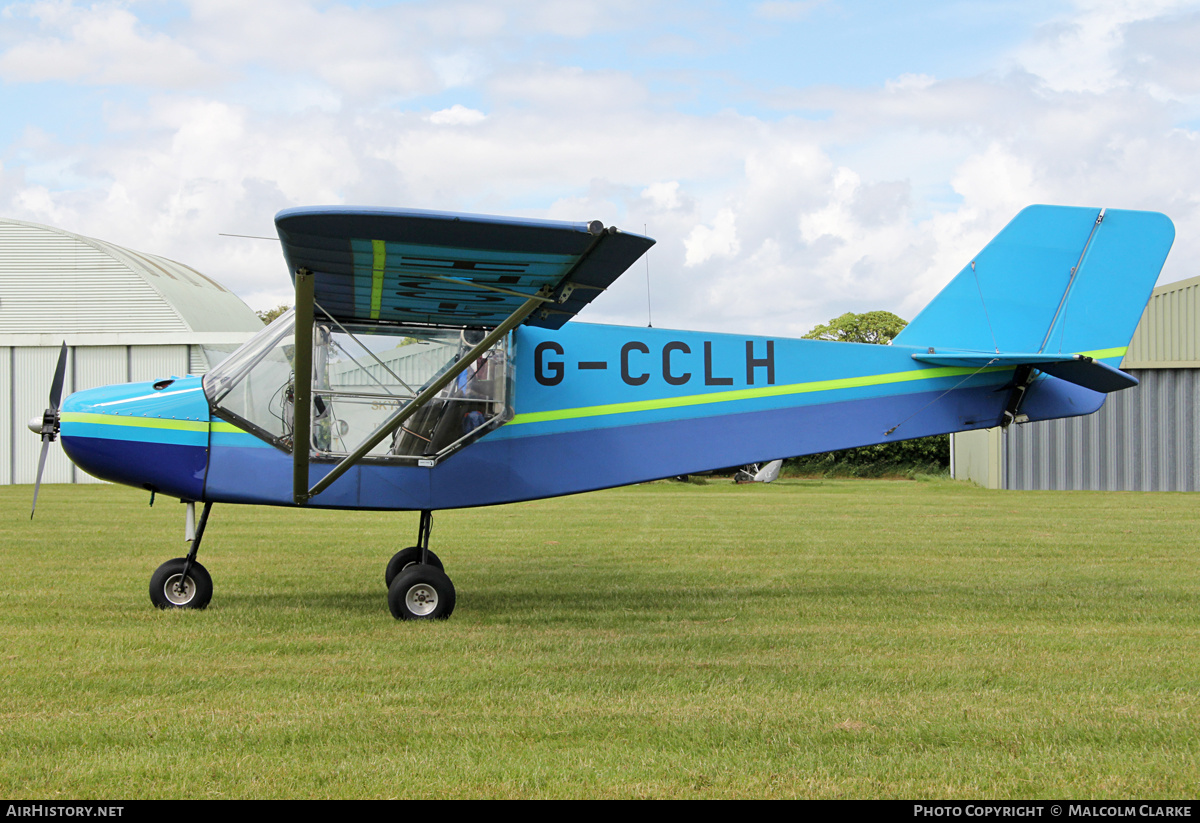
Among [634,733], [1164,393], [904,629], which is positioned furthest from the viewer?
[1164,393]

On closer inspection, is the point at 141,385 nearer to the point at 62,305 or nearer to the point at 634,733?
the point at 634,733

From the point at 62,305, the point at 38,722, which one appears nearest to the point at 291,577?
the point at 38,722

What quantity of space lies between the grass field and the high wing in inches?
92.4

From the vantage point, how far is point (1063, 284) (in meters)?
8.20

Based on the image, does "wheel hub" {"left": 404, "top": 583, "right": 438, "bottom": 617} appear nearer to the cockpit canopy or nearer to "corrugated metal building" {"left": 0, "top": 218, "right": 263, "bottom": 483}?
the cockpit canopy

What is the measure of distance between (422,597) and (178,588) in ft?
6.61

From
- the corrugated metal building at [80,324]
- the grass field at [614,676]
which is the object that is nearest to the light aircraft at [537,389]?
the grass field at [614,676]

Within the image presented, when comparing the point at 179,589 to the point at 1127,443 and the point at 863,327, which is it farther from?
the point at 863,327

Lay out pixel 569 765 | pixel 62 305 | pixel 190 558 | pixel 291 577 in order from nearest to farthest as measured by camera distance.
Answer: pixel 569 765 < pixel 190 558 < pixel 291 577 < pixel 62 305

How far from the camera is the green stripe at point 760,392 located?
308 inches

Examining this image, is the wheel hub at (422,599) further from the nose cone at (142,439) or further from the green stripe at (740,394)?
the nose cone at (142,439)

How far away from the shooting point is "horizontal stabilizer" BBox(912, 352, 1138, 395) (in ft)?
24.8

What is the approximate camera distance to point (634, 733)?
14.2ft
